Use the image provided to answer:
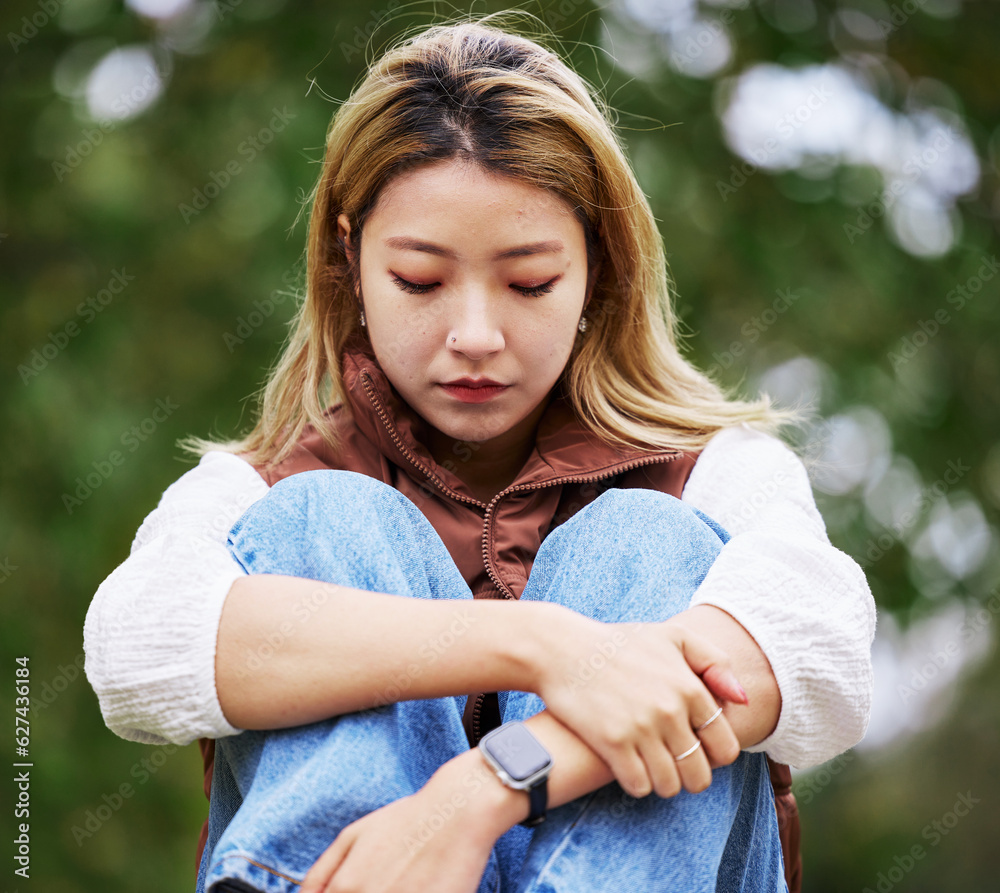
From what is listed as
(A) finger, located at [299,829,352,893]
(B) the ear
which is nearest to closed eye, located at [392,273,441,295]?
(B) the ear

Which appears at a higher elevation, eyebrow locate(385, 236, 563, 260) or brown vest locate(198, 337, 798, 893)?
eyebrow locate(385, 236, 563, 260)

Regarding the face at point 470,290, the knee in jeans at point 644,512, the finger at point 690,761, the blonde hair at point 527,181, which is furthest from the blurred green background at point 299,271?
the finger at point 690,761

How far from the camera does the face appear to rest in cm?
155

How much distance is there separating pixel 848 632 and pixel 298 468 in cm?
91

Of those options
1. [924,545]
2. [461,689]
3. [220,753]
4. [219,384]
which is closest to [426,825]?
[461,689]

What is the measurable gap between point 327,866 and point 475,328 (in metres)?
0.78

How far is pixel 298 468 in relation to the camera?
173cm

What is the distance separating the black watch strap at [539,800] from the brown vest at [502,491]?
18.7 inches

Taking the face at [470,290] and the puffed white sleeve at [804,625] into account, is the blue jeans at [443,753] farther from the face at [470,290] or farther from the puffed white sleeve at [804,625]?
the face at [470,290]

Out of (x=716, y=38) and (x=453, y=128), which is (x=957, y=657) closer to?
(x=716, y=38)

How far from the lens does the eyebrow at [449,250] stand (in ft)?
5.09

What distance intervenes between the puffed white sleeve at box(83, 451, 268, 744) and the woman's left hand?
218 mm

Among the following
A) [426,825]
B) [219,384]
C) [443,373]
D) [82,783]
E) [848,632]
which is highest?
[443,373]

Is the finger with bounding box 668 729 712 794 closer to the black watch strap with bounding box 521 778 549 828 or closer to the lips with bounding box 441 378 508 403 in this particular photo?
the black watch strap with bounding box 521 778 549 828
